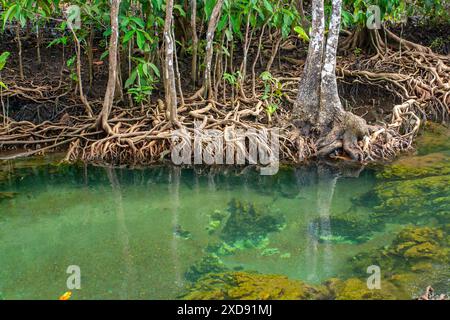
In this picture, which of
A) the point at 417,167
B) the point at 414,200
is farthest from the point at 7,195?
the point at 417,167

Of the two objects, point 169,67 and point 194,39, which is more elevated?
point 194,39

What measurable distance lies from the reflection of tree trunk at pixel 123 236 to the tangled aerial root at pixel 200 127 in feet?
1.48

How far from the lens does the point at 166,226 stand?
17.0 feet

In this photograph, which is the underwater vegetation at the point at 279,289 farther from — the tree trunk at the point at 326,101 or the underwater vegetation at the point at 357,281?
the tree trunk at the point at 326,101

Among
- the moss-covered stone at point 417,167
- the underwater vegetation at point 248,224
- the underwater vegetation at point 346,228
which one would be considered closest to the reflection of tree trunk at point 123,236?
the underwater vegetation at point 248,224

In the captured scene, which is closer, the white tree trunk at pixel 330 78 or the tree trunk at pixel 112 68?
the tree trunk at pixel 112 68

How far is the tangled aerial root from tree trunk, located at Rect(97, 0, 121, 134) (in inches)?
5.6

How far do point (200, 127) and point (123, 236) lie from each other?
2136 millimetres

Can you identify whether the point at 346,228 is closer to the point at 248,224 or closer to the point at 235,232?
the point at 248,224

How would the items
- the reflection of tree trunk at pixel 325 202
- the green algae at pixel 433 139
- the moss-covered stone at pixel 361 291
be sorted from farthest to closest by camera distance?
the green algae at pixel 433 139
the reflection of tree trunk at pixel 325 202
the moss-covered stone at pixel 361 291

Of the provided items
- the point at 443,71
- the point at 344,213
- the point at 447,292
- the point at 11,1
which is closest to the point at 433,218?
the point at 344,213

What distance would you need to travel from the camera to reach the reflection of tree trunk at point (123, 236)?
163 inches

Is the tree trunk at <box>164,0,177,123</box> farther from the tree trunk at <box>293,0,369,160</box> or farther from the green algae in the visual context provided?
the green algae

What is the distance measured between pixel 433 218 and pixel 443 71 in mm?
4259
